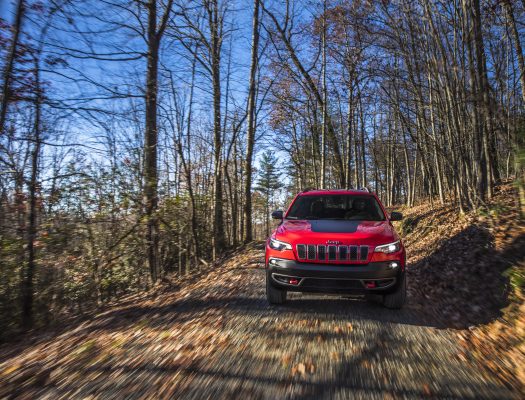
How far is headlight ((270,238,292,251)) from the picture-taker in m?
4.43

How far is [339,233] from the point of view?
4398mm

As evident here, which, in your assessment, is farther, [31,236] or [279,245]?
[31,236]

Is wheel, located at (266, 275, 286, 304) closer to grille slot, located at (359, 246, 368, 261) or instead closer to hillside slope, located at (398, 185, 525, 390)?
grille slot, located at (359, 246, 368, 261)

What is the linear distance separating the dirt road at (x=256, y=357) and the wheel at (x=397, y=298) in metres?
0.13

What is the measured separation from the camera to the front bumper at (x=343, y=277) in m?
4.11

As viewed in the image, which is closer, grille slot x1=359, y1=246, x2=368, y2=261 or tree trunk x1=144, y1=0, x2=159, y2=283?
grille slot x1=359, y1=246, x2=368, y2=261

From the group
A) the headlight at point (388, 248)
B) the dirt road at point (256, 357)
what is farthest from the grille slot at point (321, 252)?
the dirt road at point (256, 357)

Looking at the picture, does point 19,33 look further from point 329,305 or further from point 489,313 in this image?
point 489,313

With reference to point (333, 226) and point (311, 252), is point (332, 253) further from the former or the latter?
point (333, 226)

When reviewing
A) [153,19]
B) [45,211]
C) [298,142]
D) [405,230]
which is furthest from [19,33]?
[298,142]

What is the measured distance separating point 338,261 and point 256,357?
5.30 feet

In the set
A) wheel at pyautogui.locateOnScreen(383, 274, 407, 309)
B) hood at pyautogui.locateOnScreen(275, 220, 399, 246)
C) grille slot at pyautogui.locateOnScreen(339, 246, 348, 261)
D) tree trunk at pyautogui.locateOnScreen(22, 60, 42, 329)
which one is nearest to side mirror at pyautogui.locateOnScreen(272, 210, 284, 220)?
hood at pyautogui.locateOnScreen(275, 220, 399, 246)

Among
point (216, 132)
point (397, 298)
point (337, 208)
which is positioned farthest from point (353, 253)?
point (216, 132)

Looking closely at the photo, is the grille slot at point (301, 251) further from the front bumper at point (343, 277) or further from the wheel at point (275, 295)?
the wheel at point (275, 295)
